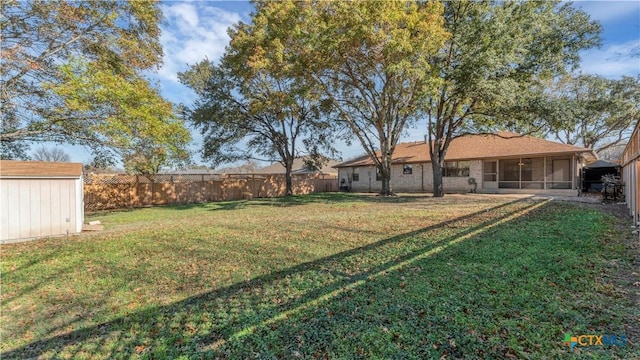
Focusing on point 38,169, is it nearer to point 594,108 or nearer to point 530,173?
point 594,108

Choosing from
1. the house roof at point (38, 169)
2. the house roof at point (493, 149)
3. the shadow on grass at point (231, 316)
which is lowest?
the shadow on grass at point (231, 316)

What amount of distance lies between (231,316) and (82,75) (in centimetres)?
1048

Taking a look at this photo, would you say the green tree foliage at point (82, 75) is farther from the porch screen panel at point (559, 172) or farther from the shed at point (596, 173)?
the shed at point (596, 173)

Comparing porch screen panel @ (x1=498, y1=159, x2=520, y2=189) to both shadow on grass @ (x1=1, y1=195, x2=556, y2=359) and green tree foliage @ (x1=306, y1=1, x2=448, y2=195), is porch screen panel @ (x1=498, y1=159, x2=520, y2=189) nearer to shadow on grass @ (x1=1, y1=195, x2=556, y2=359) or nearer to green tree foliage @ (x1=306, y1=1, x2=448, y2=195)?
green tree foliage @ (x1=306, y1=1, x2=448, y2=195)

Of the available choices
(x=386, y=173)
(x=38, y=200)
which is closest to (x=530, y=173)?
(x=386, y=173)

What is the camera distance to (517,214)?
859 centimetres

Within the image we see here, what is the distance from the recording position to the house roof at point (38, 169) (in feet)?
22.6

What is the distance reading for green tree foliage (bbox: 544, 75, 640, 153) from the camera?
12.0 meters

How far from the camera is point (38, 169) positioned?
735 cm

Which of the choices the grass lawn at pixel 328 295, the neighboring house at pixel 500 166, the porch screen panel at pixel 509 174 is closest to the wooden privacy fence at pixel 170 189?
the grass lawn at pixel 328 295

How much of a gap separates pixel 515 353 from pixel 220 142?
21.1m

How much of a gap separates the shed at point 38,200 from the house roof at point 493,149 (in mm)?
18211

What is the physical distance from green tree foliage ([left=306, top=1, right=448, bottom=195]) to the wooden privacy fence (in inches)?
375

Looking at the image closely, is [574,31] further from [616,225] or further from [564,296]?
[564,296]
